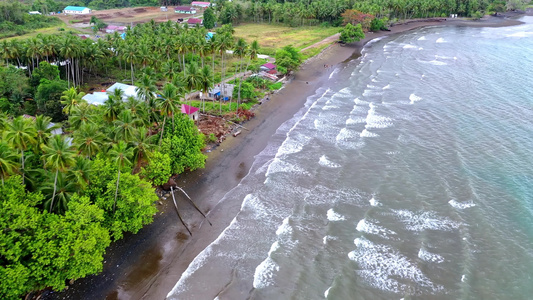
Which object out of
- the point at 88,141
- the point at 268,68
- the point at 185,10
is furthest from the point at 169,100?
the point at 185,10

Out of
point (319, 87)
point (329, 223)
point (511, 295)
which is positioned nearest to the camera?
point (511, 295)

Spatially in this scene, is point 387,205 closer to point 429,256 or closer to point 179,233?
point 429,256

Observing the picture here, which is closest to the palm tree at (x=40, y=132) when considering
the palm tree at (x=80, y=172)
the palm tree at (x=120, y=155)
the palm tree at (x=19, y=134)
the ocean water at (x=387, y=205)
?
the palm tree at (x=19, y=134)

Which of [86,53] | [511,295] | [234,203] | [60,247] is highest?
[86,53]

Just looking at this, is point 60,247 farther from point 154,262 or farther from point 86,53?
point 86,53

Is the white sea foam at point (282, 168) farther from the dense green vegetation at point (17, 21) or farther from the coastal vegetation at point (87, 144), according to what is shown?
the dense green vegetation at point (17, 21)

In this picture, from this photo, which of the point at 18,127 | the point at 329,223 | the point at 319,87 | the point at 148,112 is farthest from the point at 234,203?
the point at 319,87

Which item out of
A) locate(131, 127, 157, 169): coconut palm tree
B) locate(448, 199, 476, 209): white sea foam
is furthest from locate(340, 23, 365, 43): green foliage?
locate(131, 127, 157, 169): coconut palm tree
